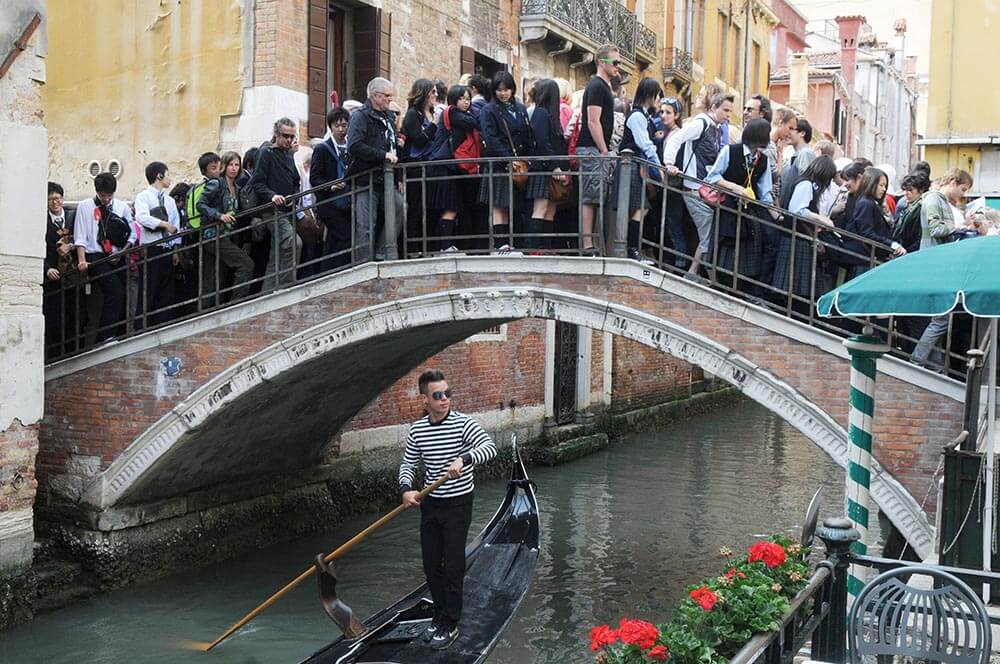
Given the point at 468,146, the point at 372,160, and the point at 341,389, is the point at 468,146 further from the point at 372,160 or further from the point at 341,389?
the point at 341,389

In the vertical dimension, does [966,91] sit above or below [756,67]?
below

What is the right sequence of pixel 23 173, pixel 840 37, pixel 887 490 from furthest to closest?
pixel 840 37 < pixel 23 173 < pixel 887 490

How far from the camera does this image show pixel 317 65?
11.3 m

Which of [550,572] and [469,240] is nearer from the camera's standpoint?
[469,240]

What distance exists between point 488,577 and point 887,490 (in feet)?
8.16

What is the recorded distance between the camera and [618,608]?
9.09 meters

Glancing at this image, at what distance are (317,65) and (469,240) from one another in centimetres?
342

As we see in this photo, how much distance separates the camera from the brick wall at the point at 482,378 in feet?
41.3

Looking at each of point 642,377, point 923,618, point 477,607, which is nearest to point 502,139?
point 477,607

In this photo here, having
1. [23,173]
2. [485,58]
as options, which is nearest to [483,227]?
[23,173]

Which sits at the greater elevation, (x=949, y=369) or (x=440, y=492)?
(x=949, y=369)

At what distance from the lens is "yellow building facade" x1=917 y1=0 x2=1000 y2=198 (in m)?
13.9

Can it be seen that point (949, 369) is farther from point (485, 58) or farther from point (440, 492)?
point (485, 58)

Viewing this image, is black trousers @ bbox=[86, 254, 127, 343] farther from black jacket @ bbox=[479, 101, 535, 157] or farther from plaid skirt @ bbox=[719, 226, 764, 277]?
plaid skirt @ bbox=[719, 226, 764, 277]
